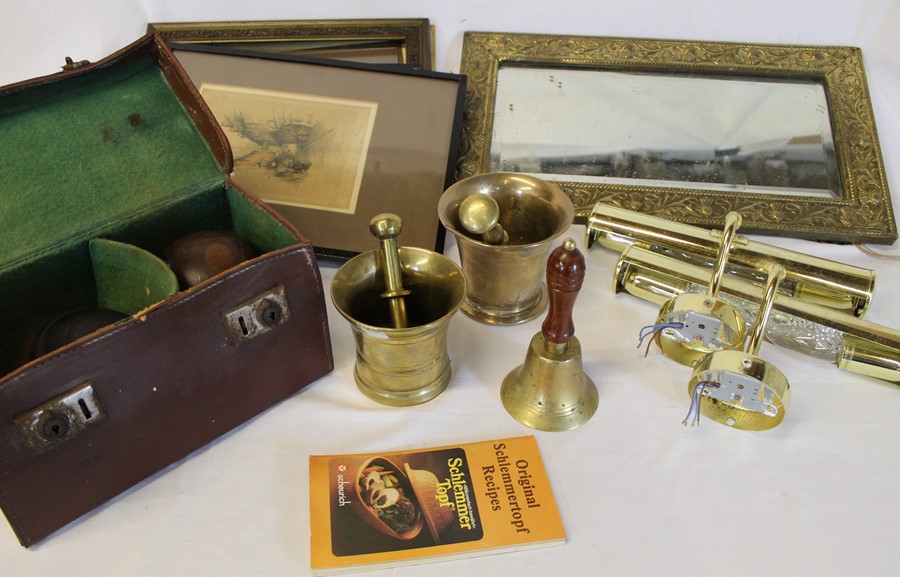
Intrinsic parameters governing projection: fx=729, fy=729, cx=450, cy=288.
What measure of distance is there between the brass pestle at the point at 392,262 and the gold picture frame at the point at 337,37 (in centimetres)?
102

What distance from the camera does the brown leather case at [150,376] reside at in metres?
1.22

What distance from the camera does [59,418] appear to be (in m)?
1.23

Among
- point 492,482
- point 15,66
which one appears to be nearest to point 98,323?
point 492,482

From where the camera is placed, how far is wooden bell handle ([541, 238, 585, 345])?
129cm

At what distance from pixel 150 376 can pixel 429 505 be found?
0.57 metres

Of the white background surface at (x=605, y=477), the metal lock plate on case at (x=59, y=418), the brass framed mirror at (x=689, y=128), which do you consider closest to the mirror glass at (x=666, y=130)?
the brass framed mirror at (x=689, y=128)

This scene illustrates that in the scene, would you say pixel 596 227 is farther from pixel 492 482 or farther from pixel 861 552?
pixel 861 552

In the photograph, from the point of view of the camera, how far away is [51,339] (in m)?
1.44

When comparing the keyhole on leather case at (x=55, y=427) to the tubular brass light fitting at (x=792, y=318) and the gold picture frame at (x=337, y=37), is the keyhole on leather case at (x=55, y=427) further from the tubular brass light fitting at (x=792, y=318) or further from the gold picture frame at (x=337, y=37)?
the gold picture frame at (x=337, y=37)

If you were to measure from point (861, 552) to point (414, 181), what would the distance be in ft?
4.41

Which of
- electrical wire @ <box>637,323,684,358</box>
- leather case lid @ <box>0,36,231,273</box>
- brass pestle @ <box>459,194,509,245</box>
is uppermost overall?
leather case lid @ <box>0,36,231,273</box>

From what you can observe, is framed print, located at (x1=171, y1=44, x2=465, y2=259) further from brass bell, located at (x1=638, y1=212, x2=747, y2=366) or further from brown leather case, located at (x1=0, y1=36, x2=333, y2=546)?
brass bell, located at (x1=638, y1=212, x2=747, y2=366)

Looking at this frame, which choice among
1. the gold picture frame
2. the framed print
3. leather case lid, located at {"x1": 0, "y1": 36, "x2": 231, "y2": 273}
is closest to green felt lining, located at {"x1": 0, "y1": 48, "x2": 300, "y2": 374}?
leather case lid, located at {"x1": 0, "y1": 36, "x2": 231, "y2": 273}

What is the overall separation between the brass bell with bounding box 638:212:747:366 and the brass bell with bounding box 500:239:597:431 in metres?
0.23
